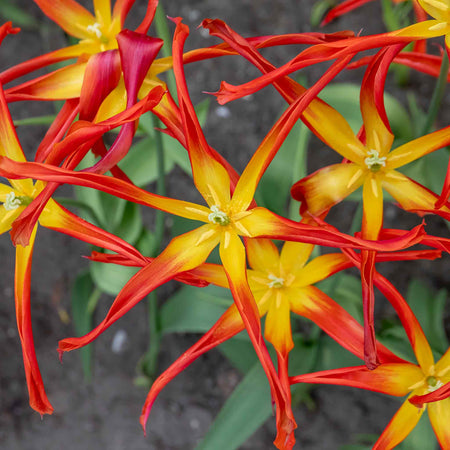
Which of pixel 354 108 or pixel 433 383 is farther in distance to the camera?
pixel 354 108

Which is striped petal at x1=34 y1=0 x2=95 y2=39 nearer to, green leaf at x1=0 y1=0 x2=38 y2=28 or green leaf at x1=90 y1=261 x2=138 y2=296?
green leaf at x1=90 y1=261 x2=138 y2=296

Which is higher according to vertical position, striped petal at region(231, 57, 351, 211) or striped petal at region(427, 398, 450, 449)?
striped petal at region(231, 57, 351, 211)

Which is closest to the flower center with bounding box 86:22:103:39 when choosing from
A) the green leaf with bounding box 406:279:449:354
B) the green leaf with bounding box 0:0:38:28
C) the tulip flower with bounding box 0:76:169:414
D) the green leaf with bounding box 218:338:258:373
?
the tulip flower with bounding box 0:76:169:414

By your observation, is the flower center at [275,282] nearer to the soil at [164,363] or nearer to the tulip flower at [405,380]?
the tulip flower at [405,380]

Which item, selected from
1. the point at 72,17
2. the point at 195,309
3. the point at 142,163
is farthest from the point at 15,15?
the point at 195,309

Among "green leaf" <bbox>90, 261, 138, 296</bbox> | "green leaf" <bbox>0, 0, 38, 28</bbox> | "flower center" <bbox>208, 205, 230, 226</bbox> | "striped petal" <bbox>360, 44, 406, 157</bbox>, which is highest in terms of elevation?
"green leaf" <bbox>0, 0, 38, 28</bbox>

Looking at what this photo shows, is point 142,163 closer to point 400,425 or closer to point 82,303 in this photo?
point 82,303

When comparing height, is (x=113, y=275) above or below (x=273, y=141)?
above
